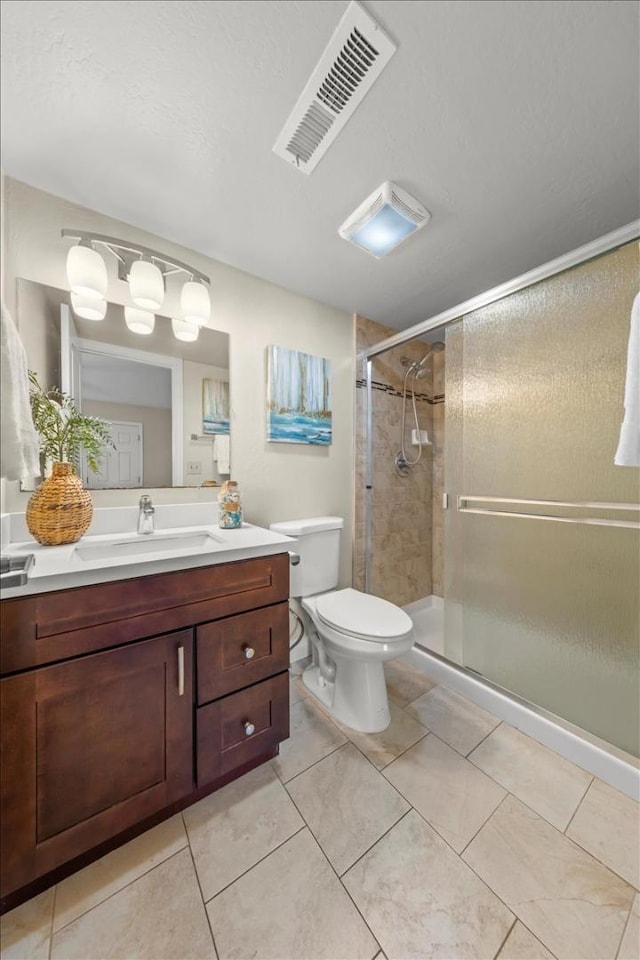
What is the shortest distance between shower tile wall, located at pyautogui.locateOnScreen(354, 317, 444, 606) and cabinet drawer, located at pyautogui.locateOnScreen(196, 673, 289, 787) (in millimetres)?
1024

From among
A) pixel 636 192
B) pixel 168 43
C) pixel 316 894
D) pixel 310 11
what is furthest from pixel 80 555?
pixel 636 192

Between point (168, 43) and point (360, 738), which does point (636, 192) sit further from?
point (360, 738)

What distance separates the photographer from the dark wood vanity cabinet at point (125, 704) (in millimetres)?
792

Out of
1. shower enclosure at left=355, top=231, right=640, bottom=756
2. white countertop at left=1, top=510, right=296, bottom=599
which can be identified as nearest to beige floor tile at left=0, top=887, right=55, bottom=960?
white countertop at left=1, top=510, right=296, bottom=599

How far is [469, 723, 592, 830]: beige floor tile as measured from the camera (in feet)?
3.57

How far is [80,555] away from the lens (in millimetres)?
1120

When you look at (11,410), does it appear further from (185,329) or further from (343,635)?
(343,635)

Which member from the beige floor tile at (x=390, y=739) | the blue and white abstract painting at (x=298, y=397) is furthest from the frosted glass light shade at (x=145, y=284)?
the beige floor tile at (x=390, y=739)

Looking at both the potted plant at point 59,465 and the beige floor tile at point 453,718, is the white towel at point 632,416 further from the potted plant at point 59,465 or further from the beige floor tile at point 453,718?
the potted plant at point 59,465

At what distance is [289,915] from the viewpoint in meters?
0.82

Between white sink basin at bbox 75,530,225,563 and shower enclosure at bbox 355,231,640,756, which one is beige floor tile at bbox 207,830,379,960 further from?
shower enclosure at bbox 355,231,640,756

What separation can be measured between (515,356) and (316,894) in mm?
1924

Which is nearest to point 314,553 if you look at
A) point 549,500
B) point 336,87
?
point 549,500

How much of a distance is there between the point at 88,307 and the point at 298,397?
0.99m
